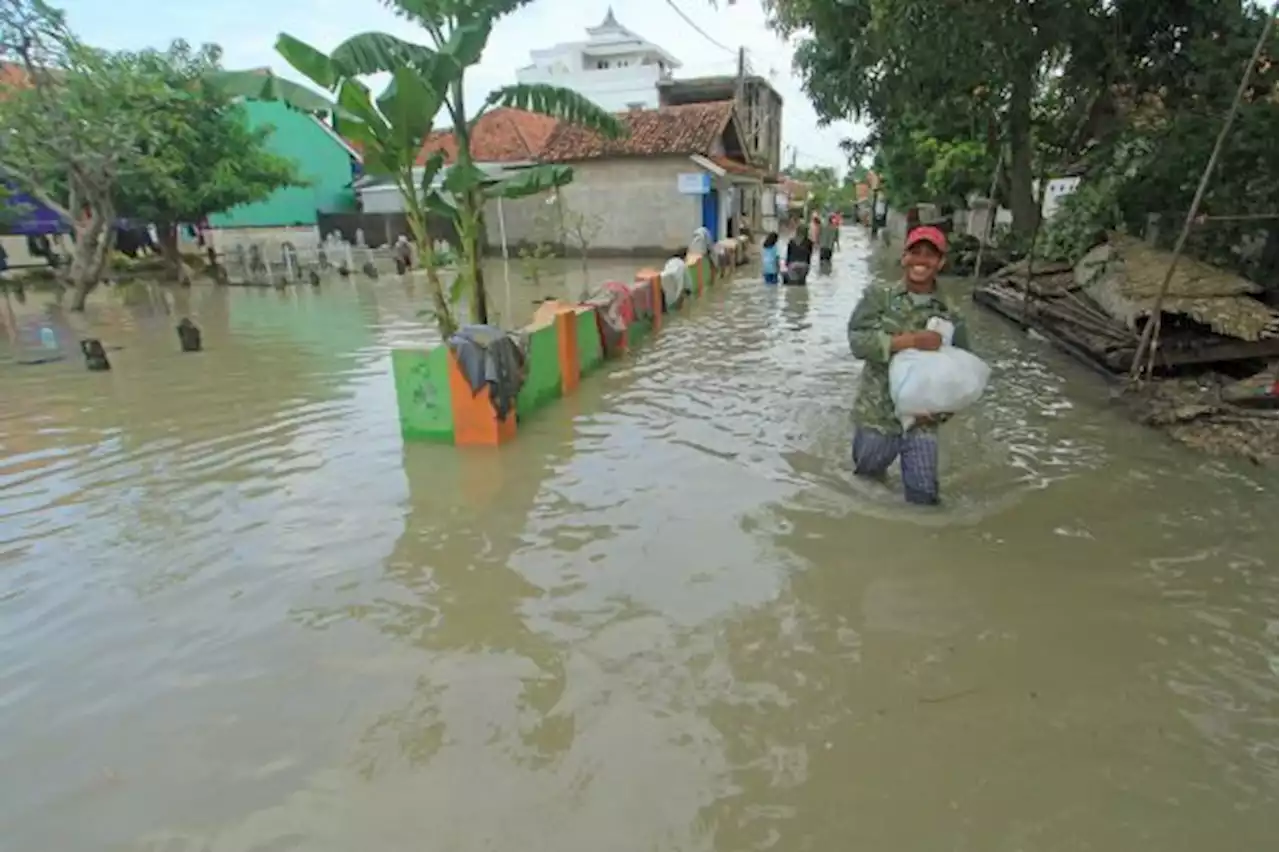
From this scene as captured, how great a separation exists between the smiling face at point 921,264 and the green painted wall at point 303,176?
28.7 m

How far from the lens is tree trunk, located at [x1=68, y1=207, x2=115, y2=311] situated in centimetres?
1574

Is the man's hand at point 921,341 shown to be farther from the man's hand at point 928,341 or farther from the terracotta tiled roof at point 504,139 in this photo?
the terracotta tiled roof at point 504,139

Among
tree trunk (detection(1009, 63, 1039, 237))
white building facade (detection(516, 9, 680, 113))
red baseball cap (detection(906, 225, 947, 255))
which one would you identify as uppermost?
white building facade (detection(516, 9, 680, 113))

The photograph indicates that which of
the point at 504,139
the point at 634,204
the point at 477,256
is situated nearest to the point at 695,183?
the point at 634,204

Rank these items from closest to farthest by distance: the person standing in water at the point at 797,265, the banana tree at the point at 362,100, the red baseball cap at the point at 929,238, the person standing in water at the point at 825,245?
the red baseball cap at the point at 929,238 < the banana tree at the point at 362,100 < the person standing in water at the point at 797,265 < the person standing in water at the point at 825,245

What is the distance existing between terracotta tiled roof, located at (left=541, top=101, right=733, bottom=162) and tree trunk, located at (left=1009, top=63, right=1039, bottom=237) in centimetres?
1020

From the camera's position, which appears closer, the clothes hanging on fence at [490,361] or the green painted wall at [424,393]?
the clothes hanging on fence at [490,361]

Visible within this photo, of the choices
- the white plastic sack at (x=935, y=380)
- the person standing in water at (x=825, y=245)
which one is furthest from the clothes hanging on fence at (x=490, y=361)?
the person standing in water at (x=825, y=245)

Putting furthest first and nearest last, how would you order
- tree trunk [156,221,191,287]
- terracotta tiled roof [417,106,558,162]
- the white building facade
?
the white building facade, terracotta tiled roof [417,106,558,162], tree trunk [156,221,191,287]

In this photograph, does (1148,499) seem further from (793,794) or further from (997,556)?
(793,794)

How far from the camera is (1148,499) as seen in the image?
5395mm

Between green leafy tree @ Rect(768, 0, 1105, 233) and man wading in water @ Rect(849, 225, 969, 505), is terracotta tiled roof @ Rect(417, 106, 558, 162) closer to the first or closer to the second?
green leafy tree @ Rect(768, 0, 1105, 233)

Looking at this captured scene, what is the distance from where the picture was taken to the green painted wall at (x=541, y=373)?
7580 millimetres

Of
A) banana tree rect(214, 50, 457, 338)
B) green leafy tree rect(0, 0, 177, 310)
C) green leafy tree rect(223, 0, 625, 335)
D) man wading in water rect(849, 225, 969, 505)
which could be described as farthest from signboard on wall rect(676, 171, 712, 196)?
man wading in water rect(849, 225, 969, 505)
